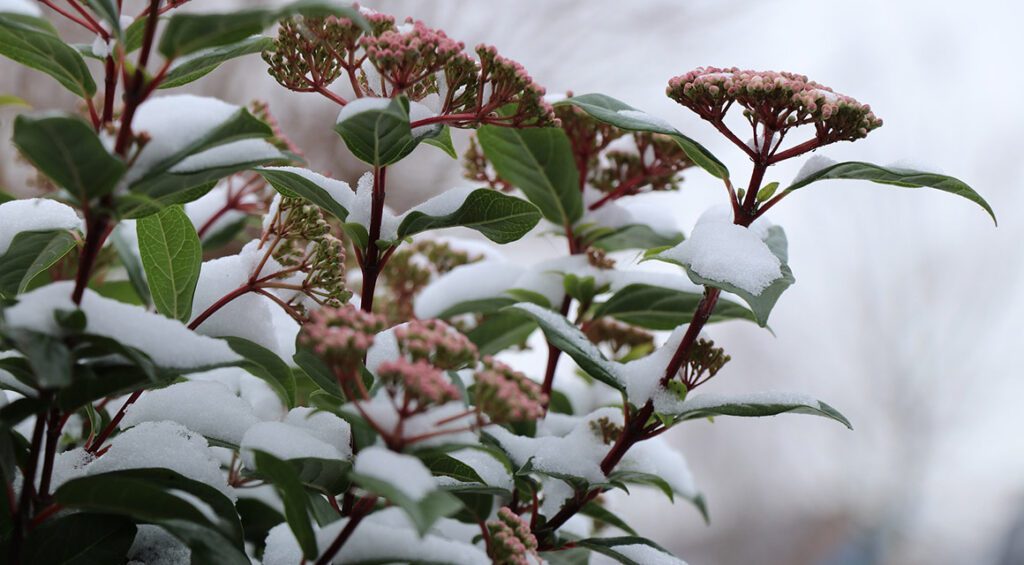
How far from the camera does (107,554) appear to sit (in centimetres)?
48

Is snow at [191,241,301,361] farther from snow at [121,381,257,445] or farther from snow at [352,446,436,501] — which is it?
snow at [352,446,436,501]

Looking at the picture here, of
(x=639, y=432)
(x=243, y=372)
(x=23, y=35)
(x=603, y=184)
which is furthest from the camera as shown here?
(x=603, y=184)

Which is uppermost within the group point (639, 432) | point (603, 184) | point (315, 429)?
point (603, 184)

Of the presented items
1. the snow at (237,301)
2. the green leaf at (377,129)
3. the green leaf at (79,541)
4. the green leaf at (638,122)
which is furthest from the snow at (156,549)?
the green leaf at (638,122)

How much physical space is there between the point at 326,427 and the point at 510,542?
145 mm

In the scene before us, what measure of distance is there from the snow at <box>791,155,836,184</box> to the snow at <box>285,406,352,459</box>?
33 centimetres

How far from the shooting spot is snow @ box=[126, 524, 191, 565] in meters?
0.51

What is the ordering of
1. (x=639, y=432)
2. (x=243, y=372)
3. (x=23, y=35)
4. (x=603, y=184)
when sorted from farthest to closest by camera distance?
1. (x=603, y=184)
2. (x=243, y=372)
3. (x=639, y=432)
4. (x=23, y=35)

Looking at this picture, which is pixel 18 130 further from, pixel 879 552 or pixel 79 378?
pixel 879 552

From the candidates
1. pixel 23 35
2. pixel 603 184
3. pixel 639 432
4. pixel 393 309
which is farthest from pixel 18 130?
pixel 393 309

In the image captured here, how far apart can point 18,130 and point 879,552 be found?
8.45 metres

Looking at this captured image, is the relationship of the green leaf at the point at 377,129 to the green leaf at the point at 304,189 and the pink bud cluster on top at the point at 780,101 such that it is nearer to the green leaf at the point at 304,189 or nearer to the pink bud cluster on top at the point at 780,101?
the green leaf at the point at 304,189

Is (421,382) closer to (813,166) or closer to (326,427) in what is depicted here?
(326,427)

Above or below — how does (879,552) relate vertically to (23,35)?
above
